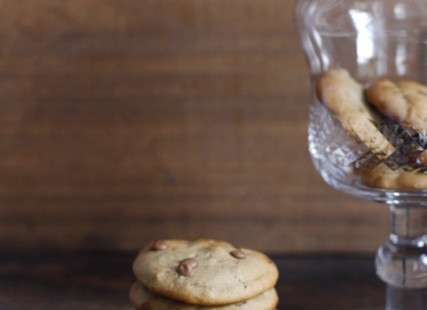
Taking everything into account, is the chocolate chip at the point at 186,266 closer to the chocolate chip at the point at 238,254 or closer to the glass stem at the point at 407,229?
the chocolate chip at the point at 238,254

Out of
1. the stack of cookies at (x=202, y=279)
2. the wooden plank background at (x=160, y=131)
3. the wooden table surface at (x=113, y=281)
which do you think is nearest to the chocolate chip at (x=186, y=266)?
the stack of cookies at (x=202, y=279)

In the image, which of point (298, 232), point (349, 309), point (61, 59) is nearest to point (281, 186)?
point (298, 232)

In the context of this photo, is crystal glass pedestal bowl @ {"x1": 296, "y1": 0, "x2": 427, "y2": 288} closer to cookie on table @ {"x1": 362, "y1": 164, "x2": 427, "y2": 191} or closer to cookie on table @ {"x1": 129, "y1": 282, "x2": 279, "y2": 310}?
cookie on table @ {"x1": 362, "y1": 164, "x2": 427, "y2": 191}

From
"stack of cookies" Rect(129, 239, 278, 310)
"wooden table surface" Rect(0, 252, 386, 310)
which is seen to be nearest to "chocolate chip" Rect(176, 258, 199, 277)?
"stack of cookies" Rect(129, 239, 278, 310)

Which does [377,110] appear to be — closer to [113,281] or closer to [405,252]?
[405,252]

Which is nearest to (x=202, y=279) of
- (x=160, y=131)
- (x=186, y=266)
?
(x=186, y=266)
